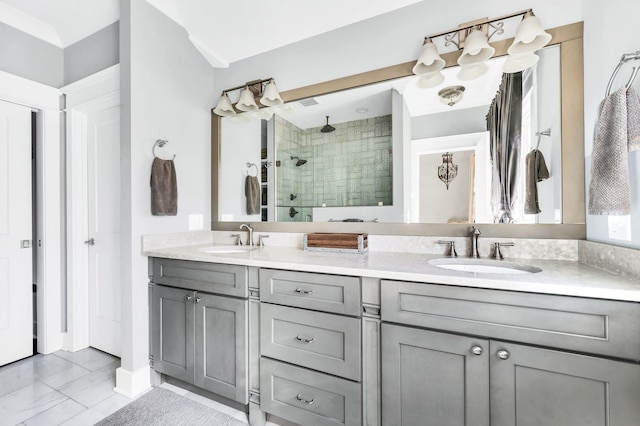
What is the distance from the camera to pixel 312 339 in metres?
1.36

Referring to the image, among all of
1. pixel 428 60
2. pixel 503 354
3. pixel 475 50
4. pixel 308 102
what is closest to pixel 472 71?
pixel 475 50

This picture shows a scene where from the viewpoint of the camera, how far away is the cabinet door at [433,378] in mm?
1063

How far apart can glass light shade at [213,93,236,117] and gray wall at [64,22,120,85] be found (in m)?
0.75

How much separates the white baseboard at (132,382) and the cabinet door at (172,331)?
9 cm

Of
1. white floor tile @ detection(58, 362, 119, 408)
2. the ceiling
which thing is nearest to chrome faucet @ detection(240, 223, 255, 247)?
white floor tile @ detection(58, 362, 119, 408)

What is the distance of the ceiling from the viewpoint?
1936 mm

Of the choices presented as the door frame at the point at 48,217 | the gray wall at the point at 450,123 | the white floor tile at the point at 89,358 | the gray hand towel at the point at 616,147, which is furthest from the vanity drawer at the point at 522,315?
the door frame at the point at 48,217

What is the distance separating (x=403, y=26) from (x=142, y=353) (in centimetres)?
278

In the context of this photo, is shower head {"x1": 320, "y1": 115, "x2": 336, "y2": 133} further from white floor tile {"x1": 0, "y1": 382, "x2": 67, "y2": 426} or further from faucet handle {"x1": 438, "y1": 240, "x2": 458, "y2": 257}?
white floor tile {"x1": 0, "y1": 382, "x2": 67, "y2": 426}

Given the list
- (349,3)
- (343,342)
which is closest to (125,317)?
(343,342)

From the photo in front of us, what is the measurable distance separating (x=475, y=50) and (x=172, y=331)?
8.10 ft

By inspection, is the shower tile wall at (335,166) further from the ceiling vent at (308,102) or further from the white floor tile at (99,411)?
the white floor tile at (99,411)

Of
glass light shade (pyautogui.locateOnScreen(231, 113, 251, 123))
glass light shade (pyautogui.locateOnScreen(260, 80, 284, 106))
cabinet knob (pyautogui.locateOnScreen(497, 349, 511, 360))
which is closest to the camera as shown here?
cabinet knob (pyautogui.locateOnScreen(497, 349, 511, 360))

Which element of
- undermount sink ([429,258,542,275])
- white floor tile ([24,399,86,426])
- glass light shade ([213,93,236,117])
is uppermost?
glass light shade ([213,93,236,117])
